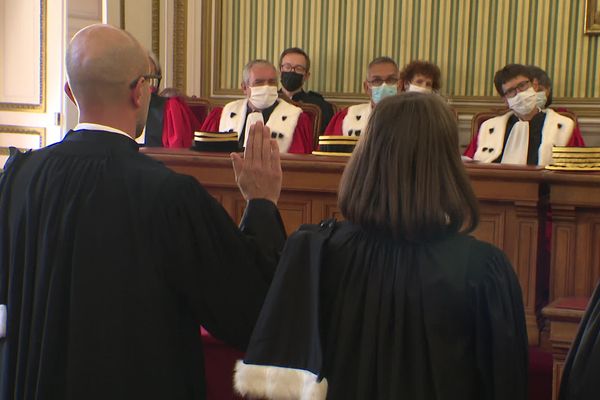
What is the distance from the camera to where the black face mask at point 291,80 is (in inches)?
334

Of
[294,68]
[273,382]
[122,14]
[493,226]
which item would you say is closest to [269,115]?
[294,68]

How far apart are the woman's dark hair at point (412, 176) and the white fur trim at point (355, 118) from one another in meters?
5.78

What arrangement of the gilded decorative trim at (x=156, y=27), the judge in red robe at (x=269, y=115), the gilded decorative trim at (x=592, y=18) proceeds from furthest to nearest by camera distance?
1. the gilded decorative trim at (x=156, y=27)
2. the gilded decorative trim at (x=592, y=18)
3. the judge in red robe at (x=269, y=115)

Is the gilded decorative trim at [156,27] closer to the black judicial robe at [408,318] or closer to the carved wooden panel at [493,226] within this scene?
the carved wooden panel at [493,226]

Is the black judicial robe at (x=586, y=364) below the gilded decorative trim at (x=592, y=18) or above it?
below

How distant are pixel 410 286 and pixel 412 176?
0.83 feet

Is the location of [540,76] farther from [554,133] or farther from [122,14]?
[122,14]

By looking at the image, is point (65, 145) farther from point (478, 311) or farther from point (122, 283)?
point (478, 311)

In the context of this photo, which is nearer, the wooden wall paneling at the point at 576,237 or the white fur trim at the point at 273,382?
the white fur trim at the point at 273,382

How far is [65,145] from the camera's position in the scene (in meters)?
2.61

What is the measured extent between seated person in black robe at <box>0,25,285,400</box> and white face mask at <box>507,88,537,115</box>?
5.19 meters

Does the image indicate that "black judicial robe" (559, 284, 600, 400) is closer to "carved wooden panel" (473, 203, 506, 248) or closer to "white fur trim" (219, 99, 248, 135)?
"carved wooden panel" (473, 203, 506, 248)

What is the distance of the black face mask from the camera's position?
8.48 m

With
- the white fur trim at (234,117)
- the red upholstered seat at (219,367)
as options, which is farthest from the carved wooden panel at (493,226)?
the white fur trim at (234,117)
